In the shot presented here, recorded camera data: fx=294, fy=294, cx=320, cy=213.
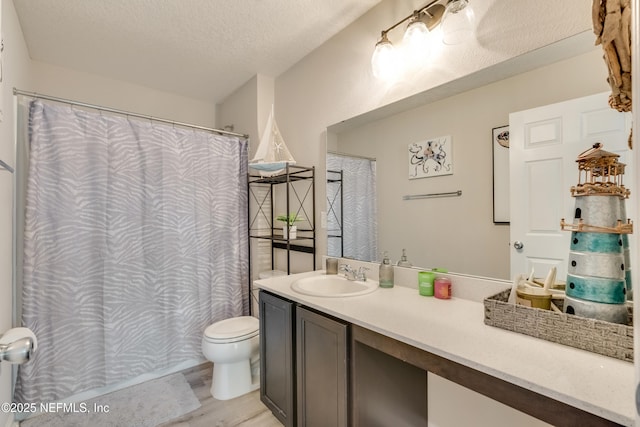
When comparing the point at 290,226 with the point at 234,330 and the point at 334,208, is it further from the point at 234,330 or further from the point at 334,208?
the point at 234,330

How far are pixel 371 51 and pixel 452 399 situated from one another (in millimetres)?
1875

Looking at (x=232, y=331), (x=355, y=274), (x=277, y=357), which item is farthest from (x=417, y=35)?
(x=232, y=331)

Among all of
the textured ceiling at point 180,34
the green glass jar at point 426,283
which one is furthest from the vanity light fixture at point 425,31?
the green glass jar at point 426,283

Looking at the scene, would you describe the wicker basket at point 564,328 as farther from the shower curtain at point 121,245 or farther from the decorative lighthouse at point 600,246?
the shower curtain at point 121,245

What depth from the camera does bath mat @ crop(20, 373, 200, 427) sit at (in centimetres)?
172

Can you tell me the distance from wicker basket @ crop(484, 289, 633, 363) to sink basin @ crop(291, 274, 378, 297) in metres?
0.66

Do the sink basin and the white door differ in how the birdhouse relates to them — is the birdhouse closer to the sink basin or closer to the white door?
the white door

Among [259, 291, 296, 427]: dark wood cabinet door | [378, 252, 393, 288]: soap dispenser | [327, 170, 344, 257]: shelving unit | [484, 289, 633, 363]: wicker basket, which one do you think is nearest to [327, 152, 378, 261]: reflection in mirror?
[327, 170, 344, 257]: shelving unit

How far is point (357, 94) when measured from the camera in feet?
6.16

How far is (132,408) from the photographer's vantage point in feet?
6.06

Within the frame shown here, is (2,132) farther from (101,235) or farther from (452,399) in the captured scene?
(452,399)

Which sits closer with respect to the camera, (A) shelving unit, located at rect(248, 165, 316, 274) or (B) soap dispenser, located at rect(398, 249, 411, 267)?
(B) soap dispenser, located at rect(398, 249, 411, 267)

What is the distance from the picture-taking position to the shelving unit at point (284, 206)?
224cm

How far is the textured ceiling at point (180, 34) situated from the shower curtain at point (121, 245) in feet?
1.80
